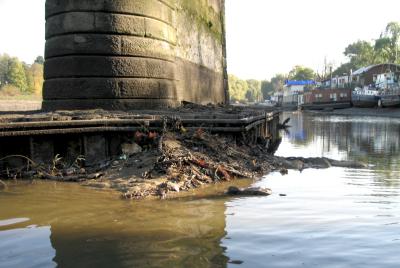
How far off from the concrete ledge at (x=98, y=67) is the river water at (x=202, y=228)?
176 inches

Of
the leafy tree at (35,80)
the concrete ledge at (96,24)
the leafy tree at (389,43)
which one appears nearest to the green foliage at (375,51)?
the leafy tree at (389,43)

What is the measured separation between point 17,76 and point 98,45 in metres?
89.3

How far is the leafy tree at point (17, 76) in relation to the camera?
92875 mm

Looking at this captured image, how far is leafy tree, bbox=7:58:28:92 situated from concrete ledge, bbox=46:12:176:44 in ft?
283

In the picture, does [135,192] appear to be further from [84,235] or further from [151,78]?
[151,78]

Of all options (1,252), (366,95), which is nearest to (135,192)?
(1,252)

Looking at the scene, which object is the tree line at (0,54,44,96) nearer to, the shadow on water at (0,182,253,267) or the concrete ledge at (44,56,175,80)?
the concrete ledge at (44,56,175,80)

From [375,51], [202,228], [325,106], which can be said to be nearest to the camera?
[202,228]

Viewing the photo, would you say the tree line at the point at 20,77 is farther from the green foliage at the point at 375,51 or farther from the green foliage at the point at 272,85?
the green foliage at the point at 272,85

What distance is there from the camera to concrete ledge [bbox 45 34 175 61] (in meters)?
11.3

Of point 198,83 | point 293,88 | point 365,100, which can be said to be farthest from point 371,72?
point 198,83

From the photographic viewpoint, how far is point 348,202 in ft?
21.2

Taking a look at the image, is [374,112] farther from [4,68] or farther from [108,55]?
[4,68]

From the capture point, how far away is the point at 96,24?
36.9 feet
